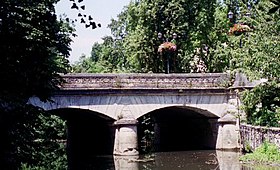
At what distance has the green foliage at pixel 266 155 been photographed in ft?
48.4

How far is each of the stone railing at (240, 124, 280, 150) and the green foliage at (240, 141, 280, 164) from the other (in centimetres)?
28

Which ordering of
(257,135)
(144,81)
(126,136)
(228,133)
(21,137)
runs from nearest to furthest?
1. (21,137)
2. (257,135)
3. (126,136)
4. (144,81)
5. (228,133)

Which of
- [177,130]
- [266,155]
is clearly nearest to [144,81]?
[266,155]

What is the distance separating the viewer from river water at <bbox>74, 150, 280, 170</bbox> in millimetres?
16047

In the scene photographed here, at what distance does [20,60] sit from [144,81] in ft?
50.5

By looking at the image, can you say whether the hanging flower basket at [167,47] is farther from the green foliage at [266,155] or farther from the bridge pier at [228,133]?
the green foliage at [266,155]

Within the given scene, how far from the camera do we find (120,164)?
17375 millimetres

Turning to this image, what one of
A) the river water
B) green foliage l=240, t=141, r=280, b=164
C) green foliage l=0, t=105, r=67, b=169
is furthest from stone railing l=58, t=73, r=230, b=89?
green foliage l=0, t=105, r=67, b=169

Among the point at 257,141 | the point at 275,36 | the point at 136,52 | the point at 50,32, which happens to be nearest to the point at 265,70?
the point at 275,36

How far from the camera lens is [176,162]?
18.0 m

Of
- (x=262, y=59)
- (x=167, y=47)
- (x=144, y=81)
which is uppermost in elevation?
(x=167, y=47)

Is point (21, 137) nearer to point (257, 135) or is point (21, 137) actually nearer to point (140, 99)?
point (257, 135)

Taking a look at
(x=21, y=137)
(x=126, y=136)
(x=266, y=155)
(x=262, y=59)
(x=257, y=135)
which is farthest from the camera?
(x=126, y=136)

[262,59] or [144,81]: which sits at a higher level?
[262,59]
